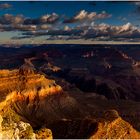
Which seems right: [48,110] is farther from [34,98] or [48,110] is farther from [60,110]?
[34,98]

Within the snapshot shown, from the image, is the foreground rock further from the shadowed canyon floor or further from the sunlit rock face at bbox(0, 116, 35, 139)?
the sunlit rock face at bbox(0, 116, 35, 139)

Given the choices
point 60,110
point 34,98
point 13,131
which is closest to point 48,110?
point 60,110

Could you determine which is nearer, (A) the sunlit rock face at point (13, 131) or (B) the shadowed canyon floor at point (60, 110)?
(A) the sunlit rock face at point (13, 131)

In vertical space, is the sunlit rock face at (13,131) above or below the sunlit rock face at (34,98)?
above

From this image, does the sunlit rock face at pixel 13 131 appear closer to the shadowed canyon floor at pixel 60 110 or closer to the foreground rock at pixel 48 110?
the shadowed canyon floor at pixel 60 110

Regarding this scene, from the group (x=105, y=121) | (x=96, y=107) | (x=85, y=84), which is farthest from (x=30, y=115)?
(x=85, y=84)

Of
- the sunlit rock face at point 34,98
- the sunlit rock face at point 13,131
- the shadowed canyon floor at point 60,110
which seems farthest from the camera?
the sunlit rock face at point 34,98

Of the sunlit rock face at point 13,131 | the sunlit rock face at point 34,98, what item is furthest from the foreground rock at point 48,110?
the sunlit rock face at point 13,131

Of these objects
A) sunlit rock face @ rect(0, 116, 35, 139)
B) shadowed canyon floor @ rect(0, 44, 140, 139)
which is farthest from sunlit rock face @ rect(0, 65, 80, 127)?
sunlit rock face @ rect(0, 116, 35, 139)

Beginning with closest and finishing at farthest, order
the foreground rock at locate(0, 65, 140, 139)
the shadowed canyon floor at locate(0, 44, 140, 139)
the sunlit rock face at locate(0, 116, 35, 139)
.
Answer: the sunlit rock face at locate(0, 116, 35, 139) < the shadowed canyon floor at locate(0, 44, 140, 139) < the foreground rock at locate(0, 65, 140, 139)

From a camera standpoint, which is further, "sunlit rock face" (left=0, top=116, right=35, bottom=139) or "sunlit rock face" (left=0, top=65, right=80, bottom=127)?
"sunlit rock face" (left=0, top=65, right=80, bottom=127)

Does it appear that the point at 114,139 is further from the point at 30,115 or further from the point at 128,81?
the point at 128,81
